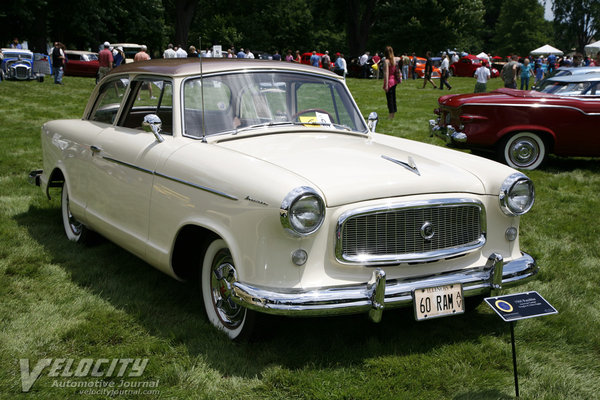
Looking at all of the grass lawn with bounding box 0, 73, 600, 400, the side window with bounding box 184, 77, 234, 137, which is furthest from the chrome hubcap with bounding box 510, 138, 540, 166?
the side window with bounding box 184, 77, 234, 137

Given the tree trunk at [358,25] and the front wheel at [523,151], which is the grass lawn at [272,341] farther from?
the tree trunk at [358,25]

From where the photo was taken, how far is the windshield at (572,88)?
963 cm

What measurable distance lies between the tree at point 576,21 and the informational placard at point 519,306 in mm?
83140

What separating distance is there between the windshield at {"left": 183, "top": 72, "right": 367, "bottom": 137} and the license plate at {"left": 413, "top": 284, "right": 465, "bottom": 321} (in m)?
1.75

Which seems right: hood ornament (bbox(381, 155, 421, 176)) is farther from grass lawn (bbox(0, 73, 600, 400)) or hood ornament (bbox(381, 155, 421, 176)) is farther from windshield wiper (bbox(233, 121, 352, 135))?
grass lawn (bbox(0, 73, 600, 400))

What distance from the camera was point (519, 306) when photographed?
324 cm

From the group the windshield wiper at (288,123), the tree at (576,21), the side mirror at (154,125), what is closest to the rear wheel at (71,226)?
the side mirror at (154,125)

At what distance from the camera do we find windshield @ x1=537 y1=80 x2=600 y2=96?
9633 millimetres

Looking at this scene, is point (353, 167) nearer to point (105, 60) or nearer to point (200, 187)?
point (200, 187)

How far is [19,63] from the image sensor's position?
914 inches

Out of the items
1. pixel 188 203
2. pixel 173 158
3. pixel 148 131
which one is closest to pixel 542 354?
pixel 188 203

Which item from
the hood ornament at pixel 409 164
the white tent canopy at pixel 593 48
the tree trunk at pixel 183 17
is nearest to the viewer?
the hood ornament at pixel 409 164

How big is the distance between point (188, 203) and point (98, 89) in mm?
2389

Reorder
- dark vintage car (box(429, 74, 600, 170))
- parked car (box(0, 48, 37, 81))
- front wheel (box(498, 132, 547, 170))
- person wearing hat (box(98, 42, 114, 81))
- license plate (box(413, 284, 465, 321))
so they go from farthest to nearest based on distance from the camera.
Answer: parked car (box(0, 48, 37, 81)) → person wearing hat (box(98, 42, 114, 81)) → front wheel (box(498, 132, 547, 170)) → dark vintage car (box(429, 74, 600, 170)) → license plate (box(413, 284, 465, 321))
